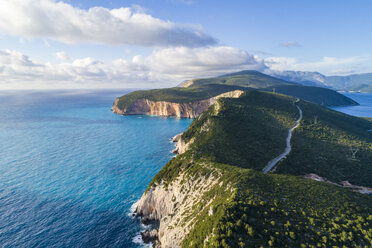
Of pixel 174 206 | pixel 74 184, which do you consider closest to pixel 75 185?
pixel 74 184

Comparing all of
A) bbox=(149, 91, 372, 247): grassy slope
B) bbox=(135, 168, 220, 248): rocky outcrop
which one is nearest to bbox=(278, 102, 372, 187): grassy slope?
bbox=(149, 91, 372, 247): grassy slope

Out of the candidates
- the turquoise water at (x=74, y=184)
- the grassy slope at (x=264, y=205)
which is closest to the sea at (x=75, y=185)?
the turquoise water at (x=74, y=184)

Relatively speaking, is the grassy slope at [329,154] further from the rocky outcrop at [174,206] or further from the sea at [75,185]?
the sea at [75,185]

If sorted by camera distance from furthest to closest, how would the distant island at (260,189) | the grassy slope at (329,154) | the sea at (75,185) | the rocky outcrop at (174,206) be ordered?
the grassy slope at (329,154), the sea at (75,185), the rocky outcrop at (174,206), the distant island at (260,189)

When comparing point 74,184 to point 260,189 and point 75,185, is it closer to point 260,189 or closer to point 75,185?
point 75,185

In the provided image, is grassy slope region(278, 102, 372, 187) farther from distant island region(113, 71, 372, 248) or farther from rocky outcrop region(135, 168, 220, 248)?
rocky outcrop region(135, 168, 220, 248)

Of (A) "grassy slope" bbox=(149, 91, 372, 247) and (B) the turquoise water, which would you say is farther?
(B) the turquoise water
